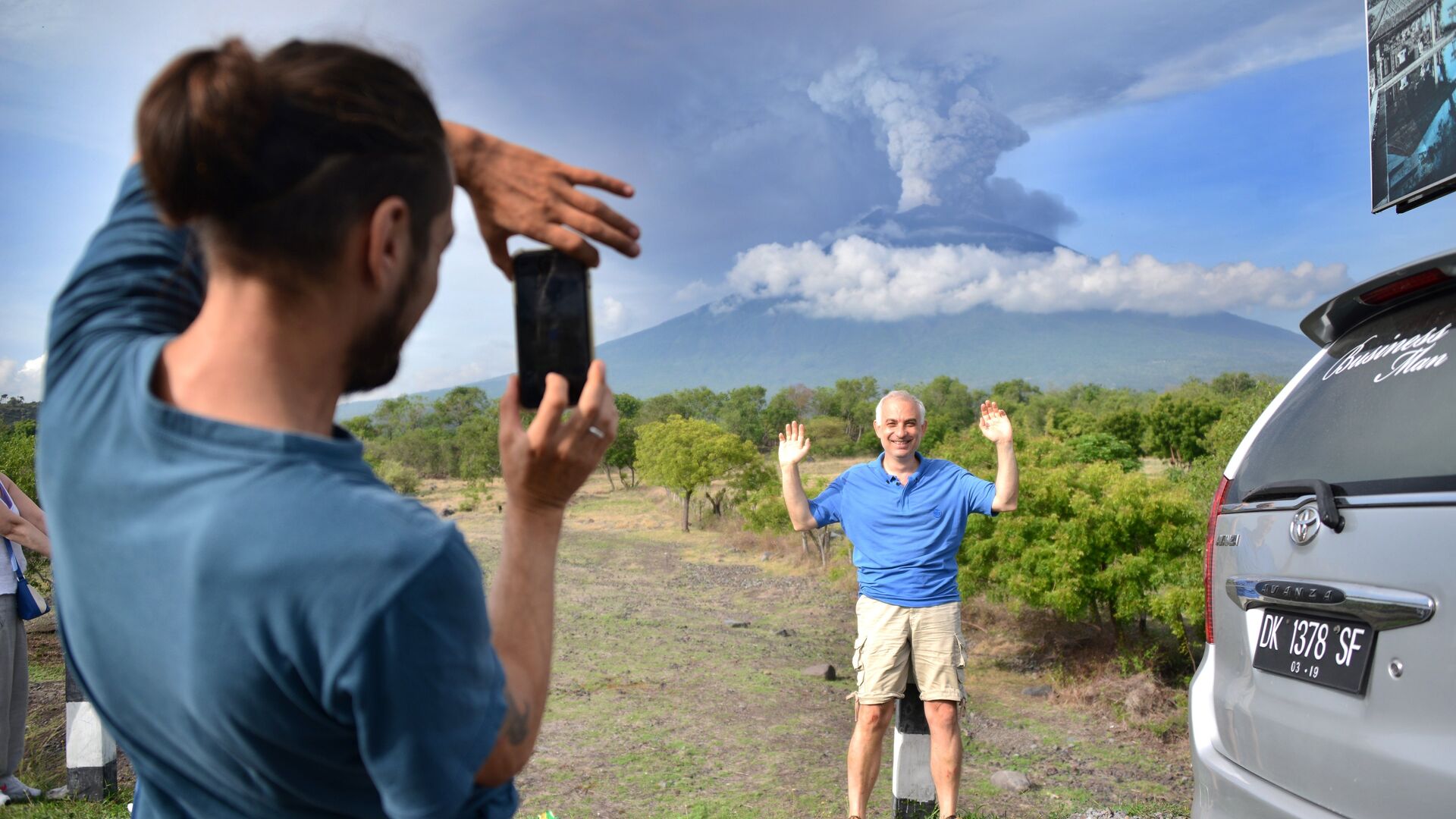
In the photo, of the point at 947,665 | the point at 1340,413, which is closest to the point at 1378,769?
the point at 1340,413

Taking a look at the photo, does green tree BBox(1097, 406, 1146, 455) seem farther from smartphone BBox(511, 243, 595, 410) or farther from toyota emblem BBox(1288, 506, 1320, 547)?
smartphone BBox(511, 243, 595, 410)

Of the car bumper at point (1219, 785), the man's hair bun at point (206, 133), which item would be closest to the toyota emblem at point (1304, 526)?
the car bumper at point (1219, 785)

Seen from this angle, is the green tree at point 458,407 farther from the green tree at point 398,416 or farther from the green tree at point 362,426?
the green tree at point 362,426

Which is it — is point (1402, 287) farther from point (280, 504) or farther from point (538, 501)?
point (280, 504)

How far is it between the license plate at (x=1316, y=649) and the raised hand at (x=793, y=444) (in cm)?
290

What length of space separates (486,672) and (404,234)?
1.32 ft

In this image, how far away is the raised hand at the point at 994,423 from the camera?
4668 mm

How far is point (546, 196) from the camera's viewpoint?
118 cm

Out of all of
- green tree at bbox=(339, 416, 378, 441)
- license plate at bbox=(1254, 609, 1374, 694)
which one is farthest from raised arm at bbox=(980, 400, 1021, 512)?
green tree at bbox=(339, 416, 378, 441)

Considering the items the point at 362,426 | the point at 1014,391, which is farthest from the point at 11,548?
the point at 1014,391

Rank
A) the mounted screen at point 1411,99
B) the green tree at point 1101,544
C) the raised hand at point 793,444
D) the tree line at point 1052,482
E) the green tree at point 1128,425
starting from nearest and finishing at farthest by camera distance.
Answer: the raised hand at point 793,444 < the green tree at point 1101,544 < the tree line at point 1052,482 < the mounted screen at point 1411,99 < the green tree at point 1128,425

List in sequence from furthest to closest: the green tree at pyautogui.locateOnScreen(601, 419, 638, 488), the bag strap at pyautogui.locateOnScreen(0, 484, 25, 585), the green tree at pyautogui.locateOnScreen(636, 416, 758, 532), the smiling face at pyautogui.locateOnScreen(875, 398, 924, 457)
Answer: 1. the green tree at pyautogui.locateOnScreen(601, 419, 638, 488)
2. the green tree at pyautogui.locateOnScreen(636, 416, 758, 532)
3. the smiling face at pyautogui.locateOnScreen(875, 398, 924, 457)
4. the bag strap at pyautogui.locateOnScreen(0, 484, 25, 585)

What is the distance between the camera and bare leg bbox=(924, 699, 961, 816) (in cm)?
430

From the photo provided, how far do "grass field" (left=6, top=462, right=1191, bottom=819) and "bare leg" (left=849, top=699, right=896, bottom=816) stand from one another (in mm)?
668
